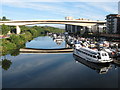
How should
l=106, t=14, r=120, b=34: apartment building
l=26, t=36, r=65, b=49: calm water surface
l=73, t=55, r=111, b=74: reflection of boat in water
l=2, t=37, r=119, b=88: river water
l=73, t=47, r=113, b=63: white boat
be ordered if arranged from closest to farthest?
1. l=2, t=37, r=119, b=88: river water
2. l=73, t=55, r=111, b=74: reflection of boat in water
3. l=73, t=47, r=113, b=63: white boat
4. l=26, t=36, r=65, b=49: calm water surface
5. l=106, t=14, r=120, b=34: apartment building

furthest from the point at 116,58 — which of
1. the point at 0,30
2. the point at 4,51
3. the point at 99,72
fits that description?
the point at 0,30

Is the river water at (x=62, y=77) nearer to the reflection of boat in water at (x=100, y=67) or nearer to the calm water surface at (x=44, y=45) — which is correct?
the reflection of boat in water at (x=100, y=67)

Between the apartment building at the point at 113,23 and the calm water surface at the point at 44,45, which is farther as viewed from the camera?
the apartment building at the point at 113,23

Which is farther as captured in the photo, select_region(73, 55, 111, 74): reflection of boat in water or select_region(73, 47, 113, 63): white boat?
select_region(73, 47, 113, 63): white boat

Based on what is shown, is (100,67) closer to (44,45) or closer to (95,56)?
(95,56)

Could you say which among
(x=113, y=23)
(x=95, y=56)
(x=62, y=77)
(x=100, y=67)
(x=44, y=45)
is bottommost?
(x=62, y=77)

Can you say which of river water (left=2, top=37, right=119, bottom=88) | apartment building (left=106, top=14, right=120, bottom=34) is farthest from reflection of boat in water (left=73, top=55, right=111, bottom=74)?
apartment building (left=106, top=14, right=120, bottom=34)

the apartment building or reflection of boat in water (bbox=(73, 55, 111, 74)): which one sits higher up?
the apartment building

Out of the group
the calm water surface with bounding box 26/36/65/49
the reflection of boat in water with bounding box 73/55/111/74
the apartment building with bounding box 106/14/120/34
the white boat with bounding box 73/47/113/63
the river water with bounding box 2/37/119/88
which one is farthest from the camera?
the apartment building with bounding box 106/14/120/34

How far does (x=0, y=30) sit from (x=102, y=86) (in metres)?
58.0

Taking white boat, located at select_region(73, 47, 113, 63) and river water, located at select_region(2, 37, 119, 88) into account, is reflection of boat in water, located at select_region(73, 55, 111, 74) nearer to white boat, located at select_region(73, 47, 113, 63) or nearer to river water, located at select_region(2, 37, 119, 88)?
river water, located at select_region(2, 37, 119, 88)

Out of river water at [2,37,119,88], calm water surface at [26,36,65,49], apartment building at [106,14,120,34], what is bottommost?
river water at [2,37,119,88]

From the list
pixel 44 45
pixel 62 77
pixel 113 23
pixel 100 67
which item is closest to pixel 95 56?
pixel 100 67

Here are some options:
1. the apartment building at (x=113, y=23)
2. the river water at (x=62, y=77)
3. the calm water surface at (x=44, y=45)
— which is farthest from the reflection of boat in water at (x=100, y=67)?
the apartment building at (x=113, y=23)
